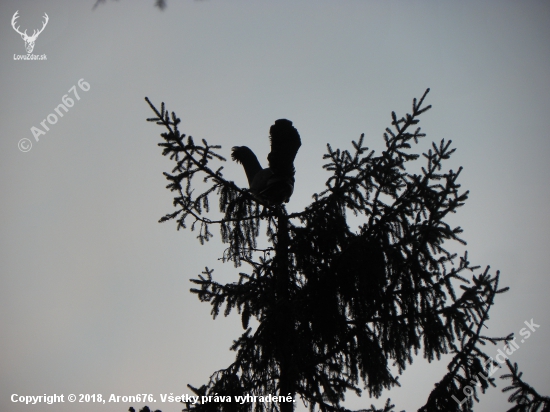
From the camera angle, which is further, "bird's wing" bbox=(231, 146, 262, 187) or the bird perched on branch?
"bird's wing" bbox=(231, 146, 262, 187)

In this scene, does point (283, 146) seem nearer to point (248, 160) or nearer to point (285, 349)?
point (248, 160)

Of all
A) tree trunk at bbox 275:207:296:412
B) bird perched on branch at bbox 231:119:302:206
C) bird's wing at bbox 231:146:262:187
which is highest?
bird's wing at bbox 231:146:262:187

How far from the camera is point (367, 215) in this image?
5.04 metres

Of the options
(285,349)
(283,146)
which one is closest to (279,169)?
(283,146)

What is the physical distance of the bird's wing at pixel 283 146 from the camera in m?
5.41

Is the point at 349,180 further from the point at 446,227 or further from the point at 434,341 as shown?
the point at 434,341

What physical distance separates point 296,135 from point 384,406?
333 cm

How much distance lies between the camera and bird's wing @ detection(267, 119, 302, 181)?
17.8ft

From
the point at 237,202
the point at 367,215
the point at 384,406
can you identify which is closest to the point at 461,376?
the point at 384,406

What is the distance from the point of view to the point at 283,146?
546 cm

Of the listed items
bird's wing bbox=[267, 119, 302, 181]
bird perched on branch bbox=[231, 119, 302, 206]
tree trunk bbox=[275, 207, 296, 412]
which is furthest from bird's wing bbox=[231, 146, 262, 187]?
tree trunk bbox=[275, 207, 296, 412]

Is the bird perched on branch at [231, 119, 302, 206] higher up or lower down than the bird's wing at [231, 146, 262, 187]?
lower down

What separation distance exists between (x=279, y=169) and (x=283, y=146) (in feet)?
0.98

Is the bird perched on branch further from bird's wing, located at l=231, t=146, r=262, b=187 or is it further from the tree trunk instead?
the tree trunk
